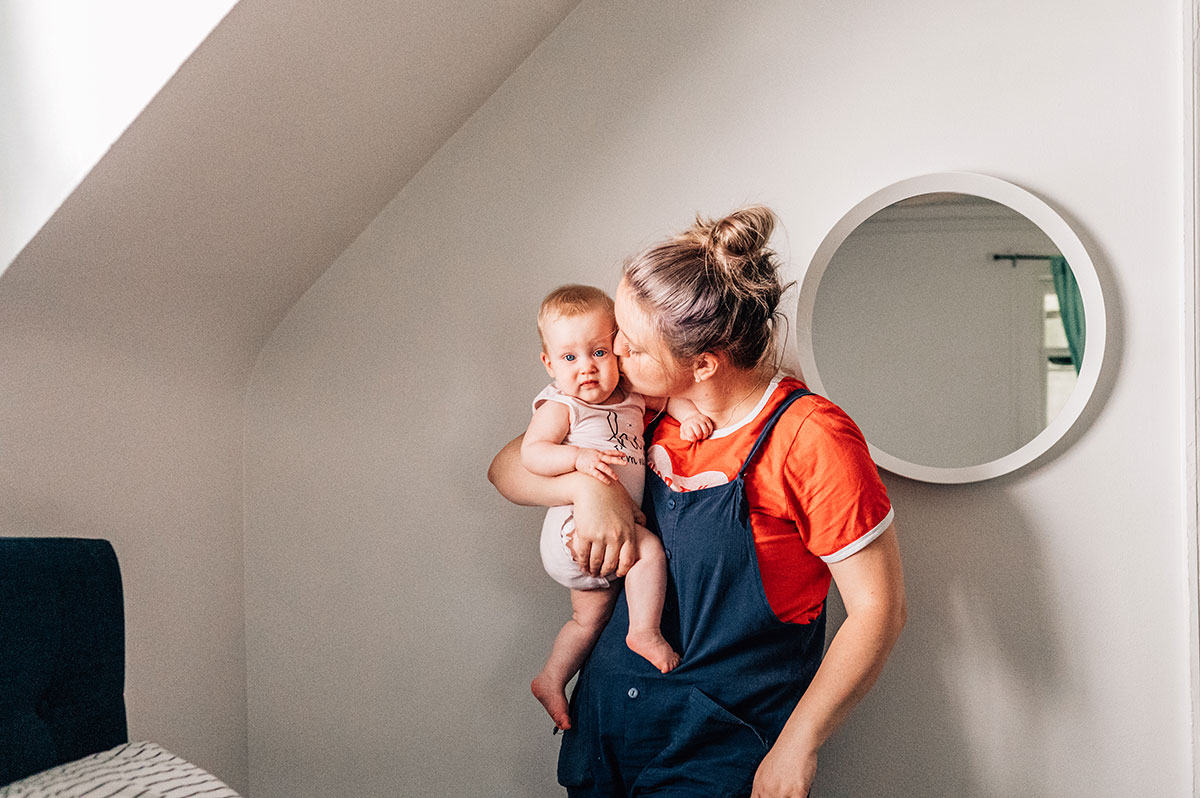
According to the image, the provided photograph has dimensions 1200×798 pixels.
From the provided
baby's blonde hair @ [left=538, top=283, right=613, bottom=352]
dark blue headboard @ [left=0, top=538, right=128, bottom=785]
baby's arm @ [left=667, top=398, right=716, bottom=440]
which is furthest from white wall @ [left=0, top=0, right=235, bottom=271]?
baby's arm @ [left=667, top=398, right=716, bottom=440]

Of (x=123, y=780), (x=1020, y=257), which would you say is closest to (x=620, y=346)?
(x=1020, y=257)

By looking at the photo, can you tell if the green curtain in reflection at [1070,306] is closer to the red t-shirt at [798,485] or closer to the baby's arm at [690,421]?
the red t-shirt at [798,485]

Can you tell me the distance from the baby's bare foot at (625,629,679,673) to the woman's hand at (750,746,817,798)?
22cm

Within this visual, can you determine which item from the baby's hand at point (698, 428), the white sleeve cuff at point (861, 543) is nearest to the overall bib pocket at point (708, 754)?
the white sleeve cuff at point (861, 543)

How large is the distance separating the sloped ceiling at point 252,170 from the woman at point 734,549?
24.4 inches

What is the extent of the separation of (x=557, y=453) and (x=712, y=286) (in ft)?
1.34

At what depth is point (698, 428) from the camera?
A: 1.55 metres

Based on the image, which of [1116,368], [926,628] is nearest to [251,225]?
[926,628]

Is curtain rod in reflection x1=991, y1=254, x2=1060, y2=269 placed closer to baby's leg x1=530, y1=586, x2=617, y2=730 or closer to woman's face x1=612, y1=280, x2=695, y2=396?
woman's face x1=612, y1=280, x2=695, y2=396

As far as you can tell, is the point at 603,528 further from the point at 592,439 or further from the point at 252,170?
the point at 252,170

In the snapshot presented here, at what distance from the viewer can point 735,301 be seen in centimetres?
139

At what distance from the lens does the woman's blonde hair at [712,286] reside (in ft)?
4.55

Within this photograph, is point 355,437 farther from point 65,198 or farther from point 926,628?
point 926,628

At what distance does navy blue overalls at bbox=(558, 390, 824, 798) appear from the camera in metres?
1.44
